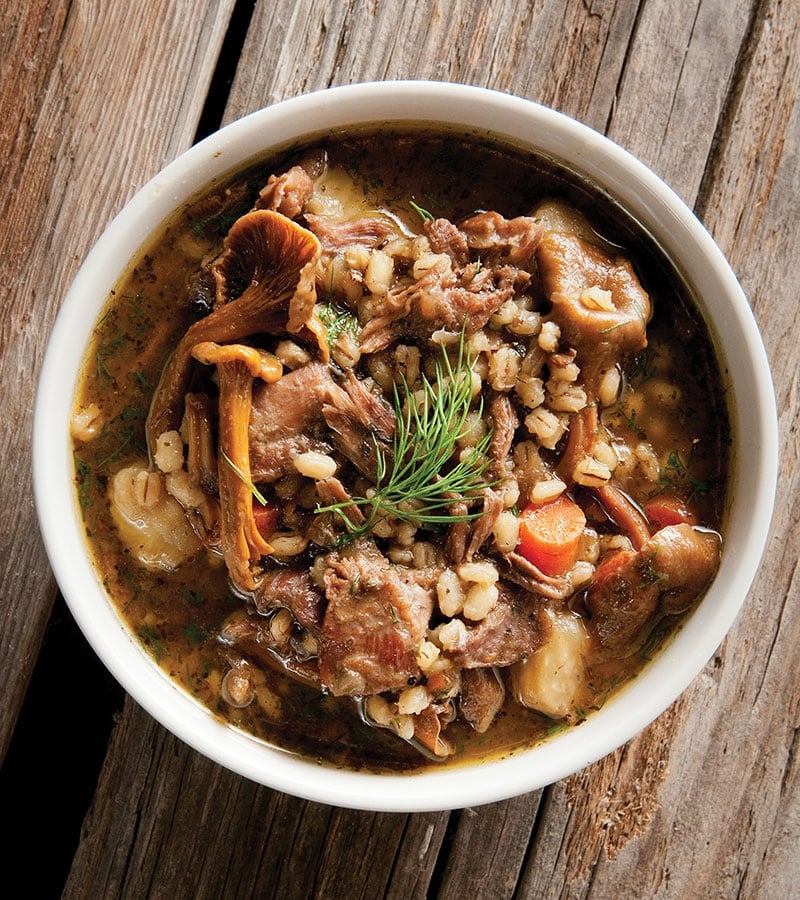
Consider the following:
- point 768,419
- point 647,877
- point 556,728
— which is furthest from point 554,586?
point 647,877

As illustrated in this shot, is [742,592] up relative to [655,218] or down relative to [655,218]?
down

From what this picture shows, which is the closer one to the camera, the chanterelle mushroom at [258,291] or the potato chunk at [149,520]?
the chanterelle mushroom at [258,291]

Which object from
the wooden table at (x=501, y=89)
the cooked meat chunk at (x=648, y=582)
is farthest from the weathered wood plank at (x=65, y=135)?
the cooked meat chunk at (x=648, y=582)

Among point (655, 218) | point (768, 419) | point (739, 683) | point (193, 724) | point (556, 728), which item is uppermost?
point (655, 218)

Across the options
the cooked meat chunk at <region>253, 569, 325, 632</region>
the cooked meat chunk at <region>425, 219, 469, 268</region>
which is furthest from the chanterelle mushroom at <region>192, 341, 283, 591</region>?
the cooked meat chunk at <region>425, 219, 469, 268</region>

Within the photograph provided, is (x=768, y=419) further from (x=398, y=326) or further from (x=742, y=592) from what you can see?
(x=398, y=326)

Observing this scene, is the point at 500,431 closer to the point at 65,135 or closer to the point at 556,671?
the point at 556,671

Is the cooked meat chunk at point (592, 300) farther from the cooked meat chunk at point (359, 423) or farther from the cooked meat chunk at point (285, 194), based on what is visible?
the cooked meat chunk at point (285, 194)
